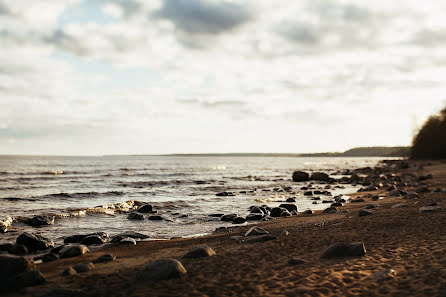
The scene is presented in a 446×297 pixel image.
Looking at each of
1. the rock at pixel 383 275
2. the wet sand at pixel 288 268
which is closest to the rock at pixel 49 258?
the wet sand at pixel 288 268

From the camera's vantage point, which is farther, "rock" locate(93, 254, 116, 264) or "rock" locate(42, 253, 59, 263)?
"rock" locate(42, 253, 59, 263)

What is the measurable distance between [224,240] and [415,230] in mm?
5187

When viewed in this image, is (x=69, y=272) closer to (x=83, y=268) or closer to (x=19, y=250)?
(x=83, y=268)

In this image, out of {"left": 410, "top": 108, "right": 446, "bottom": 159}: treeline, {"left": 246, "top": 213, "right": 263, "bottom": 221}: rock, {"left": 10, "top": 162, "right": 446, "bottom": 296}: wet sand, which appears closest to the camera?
{"left": 10, "top": 162, "right": 446, "bottom": 296}: wet sand

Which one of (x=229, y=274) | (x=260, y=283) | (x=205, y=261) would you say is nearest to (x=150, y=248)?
(x=205, y=261)

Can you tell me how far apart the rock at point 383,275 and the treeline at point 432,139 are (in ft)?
201

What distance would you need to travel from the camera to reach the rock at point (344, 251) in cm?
768

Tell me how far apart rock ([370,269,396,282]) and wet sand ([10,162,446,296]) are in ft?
0.16

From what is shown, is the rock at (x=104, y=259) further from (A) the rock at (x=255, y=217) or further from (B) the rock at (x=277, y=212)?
(B) the rock at (x=277, y=212)

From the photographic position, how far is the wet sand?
5914 mm

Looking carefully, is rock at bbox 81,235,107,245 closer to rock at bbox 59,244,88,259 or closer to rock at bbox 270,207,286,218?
rock at bbox 59,244,88,259

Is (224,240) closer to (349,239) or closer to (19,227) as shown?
(349,239)

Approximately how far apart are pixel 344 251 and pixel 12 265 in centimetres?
658

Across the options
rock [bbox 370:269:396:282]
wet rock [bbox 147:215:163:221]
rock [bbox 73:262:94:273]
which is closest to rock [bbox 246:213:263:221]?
wet rock [bbox 147:215:163:221]
